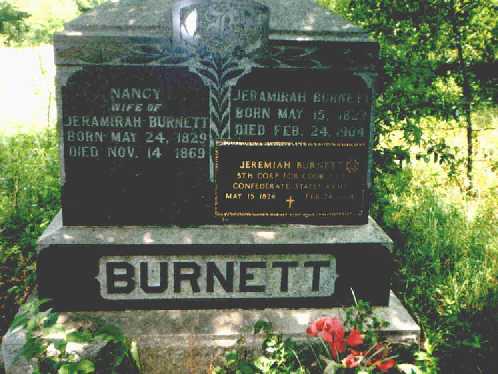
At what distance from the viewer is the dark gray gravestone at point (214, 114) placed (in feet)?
9.87

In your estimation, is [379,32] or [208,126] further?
[379,32]

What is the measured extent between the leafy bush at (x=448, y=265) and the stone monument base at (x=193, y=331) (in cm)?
28

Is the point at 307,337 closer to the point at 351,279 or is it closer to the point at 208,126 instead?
the point at 351,279

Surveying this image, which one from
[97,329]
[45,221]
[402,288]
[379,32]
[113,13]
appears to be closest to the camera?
[97,329]

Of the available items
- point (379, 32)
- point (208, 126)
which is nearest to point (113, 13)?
point (208, 126)

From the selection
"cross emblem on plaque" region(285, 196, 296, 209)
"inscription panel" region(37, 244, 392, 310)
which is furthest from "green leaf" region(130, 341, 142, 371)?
"cross emblem on plaque" region(285, 196, 296, 209)

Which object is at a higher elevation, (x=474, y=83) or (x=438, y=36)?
(x=438, y=36)

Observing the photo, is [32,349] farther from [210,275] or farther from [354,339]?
[354,339]

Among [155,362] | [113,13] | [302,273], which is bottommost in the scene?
[155,362]

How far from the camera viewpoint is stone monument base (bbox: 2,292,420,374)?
9.64 ft

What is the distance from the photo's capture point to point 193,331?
3016 millimetres

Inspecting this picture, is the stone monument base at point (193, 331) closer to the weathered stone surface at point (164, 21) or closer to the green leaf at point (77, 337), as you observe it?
the green leaf at point (77, 337)

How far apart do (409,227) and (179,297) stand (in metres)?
2.42

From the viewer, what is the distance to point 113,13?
10.3 feet
